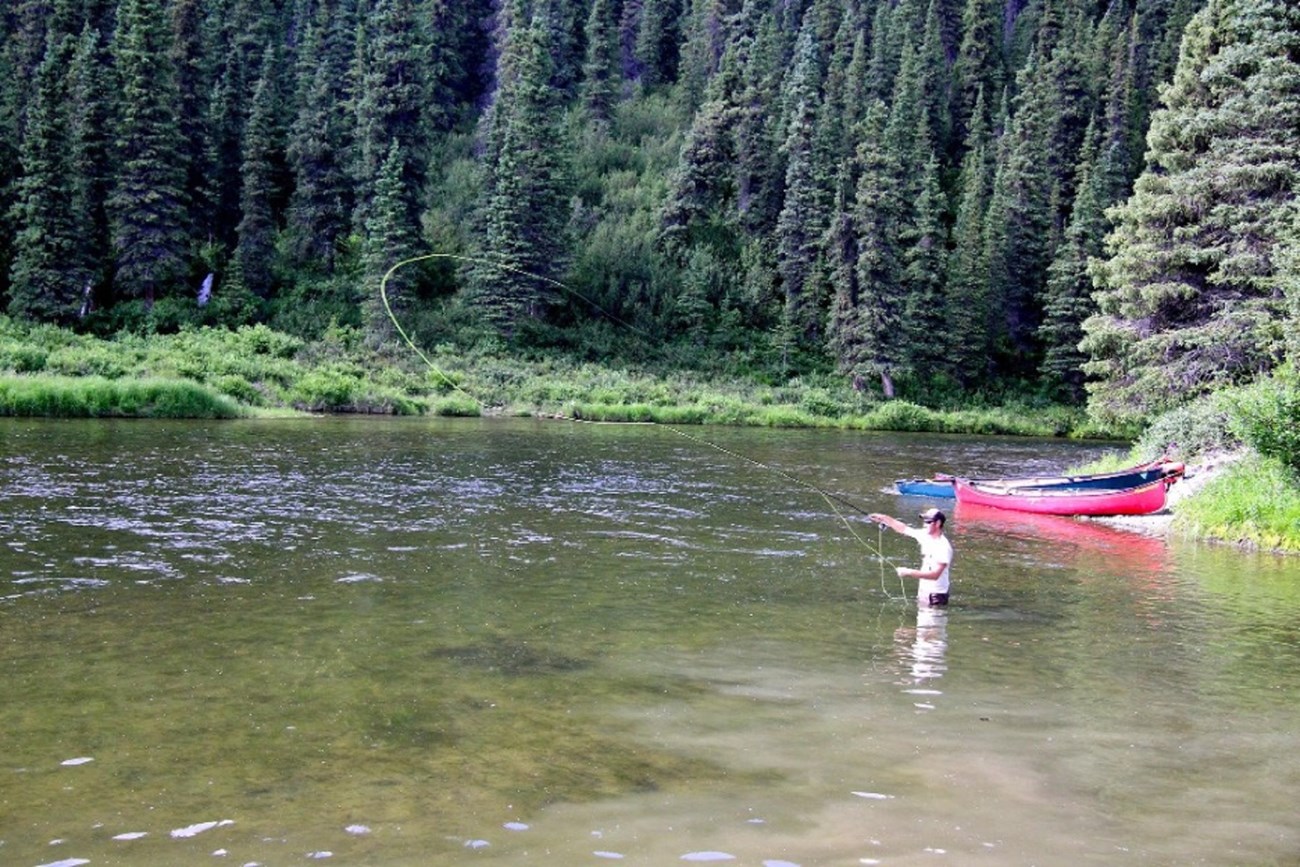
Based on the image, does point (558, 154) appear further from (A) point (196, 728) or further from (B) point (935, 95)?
(A) point (196, 728)

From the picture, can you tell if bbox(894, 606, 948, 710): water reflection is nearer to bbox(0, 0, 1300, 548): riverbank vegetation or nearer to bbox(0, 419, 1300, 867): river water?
bbox(0, 419, 1300, 867): river water

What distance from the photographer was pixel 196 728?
8.52m

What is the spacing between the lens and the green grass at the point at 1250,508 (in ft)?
64.8

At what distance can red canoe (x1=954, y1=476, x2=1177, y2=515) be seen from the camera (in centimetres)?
2350

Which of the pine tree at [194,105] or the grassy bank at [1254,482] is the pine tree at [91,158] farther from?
the grassy bank at [1254,482]

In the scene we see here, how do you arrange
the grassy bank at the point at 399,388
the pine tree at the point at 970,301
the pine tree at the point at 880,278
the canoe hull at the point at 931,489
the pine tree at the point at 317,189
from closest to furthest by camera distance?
the canoe hull at the point at 931,489 → the grassy bank at the point at 399,388 → the pine tree at the point at 880,278 → the pine tree at the point at 970,301 → the pine tree at the point at 317,189

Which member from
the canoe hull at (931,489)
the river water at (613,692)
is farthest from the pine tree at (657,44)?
the river water at (613,692)

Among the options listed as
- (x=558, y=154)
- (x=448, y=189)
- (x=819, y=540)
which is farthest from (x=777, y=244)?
(x=819, y=540)

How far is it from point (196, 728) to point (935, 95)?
8415 cm

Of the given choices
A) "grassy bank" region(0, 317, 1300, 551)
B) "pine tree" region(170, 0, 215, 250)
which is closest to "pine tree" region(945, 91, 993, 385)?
"grassy bank" region(0, 317, 1300, 551)

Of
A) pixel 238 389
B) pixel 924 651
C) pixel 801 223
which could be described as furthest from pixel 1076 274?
pixel 924 651

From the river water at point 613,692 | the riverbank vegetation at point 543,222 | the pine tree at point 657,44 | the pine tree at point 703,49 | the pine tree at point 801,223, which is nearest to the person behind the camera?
the river water at point 613,692

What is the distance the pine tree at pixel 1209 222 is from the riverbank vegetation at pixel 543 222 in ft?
55.7

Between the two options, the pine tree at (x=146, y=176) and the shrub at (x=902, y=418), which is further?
the pine tree at (x=146, y=176)
